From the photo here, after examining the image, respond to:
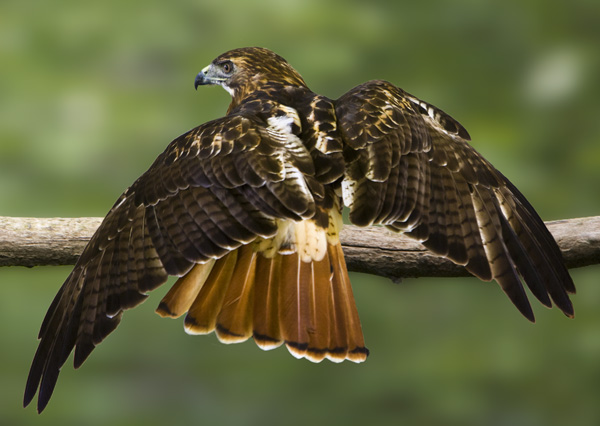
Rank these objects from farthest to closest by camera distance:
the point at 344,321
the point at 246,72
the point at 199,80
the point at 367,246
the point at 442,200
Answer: the point at 199,80, the point at 246,72, the point at 367,246, the point at 442,200, the point at 344,321

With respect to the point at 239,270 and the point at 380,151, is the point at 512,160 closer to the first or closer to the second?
the point at 380,151

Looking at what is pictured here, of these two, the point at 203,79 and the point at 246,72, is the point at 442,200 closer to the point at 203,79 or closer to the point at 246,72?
the point at 246,72

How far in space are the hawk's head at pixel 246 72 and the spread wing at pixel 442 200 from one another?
0.64 m

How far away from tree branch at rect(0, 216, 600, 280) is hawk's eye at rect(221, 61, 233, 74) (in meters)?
0.96

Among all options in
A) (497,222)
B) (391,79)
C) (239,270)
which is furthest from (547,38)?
Answer: (239,270)

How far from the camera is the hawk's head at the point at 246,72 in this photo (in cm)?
344

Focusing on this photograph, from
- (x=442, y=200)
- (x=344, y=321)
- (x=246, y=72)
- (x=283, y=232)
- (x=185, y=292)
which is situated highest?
(x=246, y=72)

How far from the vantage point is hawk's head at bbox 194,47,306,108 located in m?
3.44

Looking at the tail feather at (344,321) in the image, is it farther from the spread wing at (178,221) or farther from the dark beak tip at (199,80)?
the dark beak tip at (199,80)

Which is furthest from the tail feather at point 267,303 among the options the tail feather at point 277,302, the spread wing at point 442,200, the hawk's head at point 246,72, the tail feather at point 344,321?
the hawk's head at point 246,72

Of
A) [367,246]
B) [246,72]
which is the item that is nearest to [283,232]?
[367,246]

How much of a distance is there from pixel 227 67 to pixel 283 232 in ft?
4.19

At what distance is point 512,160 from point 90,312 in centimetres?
276

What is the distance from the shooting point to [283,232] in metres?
2.50
